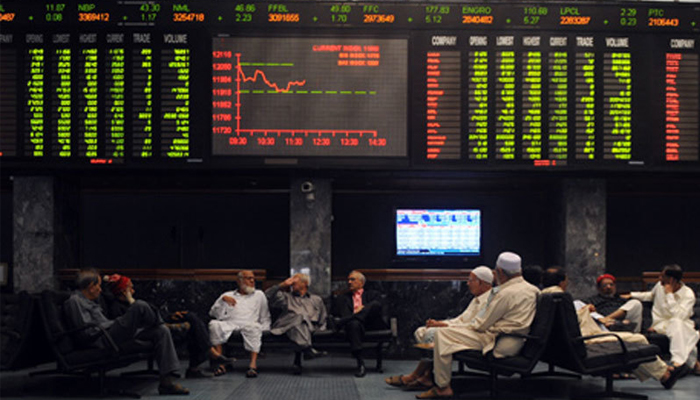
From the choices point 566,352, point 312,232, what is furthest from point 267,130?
point 566,352

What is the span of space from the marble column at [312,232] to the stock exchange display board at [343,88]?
58 centimetres

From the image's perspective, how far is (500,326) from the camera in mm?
7023

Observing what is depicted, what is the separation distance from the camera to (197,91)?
29.2 ft

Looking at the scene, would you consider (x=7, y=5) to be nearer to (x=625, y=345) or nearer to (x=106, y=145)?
(x=106, y=145)

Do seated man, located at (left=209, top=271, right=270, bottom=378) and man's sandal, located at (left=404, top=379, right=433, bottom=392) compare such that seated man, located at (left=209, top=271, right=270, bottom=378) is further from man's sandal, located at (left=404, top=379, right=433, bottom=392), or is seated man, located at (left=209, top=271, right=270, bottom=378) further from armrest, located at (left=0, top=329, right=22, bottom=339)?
armrest, located at (left=0, top=329, right=22, bottom=339)

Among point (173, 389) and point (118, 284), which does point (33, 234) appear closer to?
point (118, 284)

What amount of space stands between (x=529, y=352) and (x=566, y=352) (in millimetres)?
311

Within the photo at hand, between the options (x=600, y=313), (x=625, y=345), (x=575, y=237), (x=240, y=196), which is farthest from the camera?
(x=240, y=196)

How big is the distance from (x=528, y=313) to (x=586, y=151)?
2694 mm

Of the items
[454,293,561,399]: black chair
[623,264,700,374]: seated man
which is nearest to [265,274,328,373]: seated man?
[454,293,561,399]: black chair

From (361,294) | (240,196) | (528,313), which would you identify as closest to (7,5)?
(240,196)

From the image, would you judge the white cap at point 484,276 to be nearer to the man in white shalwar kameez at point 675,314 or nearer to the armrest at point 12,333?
the man in white shalwar kameez at point 675,314

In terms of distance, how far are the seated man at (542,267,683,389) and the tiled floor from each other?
0.14 meters

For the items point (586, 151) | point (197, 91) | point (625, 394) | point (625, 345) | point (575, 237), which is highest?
point (197, 91)
